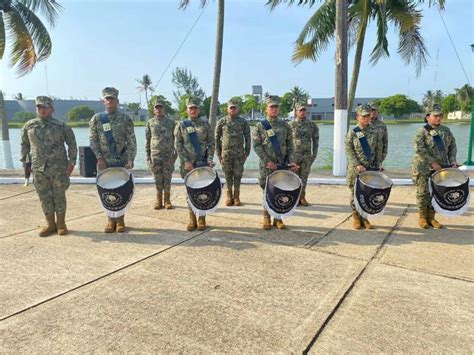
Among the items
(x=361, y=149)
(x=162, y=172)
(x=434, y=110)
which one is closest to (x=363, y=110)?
(x=361, y=149)

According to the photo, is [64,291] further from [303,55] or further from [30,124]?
A: [303,55]

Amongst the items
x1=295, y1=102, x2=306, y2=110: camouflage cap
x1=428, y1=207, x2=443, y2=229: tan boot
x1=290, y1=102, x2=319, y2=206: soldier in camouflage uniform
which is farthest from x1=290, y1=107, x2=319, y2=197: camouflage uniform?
x1=428, y1=207, x2=443, y2=229: tan boot

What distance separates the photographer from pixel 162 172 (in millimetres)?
6465

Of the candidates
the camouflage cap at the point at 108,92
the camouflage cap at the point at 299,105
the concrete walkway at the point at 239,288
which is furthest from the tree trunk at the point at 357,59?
the camouflage cap at the point at 108,92

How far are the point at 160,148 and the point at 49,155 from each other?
2000 millimetres

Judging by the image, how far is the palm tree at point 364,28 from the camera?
10.9 meters

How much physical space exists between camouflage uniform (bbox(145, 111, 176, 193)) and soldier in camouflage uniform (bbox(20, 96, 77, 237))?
1.68 m

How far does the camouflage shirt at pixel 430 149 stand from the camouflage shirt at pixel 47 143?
4647 mm

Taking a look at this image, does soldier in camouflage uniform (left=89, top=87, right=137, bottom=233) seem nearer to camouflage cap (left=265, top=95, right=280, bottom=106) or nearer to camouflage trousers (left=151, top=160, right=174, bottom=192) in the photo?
camouflage trousers (left=151, top=160, right=174, bottom=192)

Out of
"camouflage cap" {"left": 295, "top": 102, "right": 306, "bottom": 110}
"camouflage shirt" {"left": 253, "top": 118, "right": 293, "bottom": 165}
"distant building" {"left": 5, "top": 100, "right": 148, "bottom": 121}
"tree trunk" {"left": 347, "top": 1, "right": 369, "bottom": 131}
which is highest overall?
"distant building" {"left": 5, "top": 100, "right": 148, "bottom": 121}

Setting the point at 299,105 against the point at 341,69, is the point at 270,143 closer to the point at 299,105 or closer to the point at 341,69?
the point at 299,105

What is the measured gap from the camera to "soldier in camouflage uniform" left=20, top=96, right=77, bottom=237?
4.66 metres

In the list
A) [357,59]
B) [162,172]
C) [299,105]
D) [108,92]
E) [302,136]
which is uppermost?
[357,59]

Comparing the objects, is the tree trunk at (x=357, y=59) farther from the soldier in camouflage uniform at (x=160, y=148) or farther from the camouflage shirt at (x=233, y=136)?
the soldier in camouflage uniform at (x=160, y=148)
